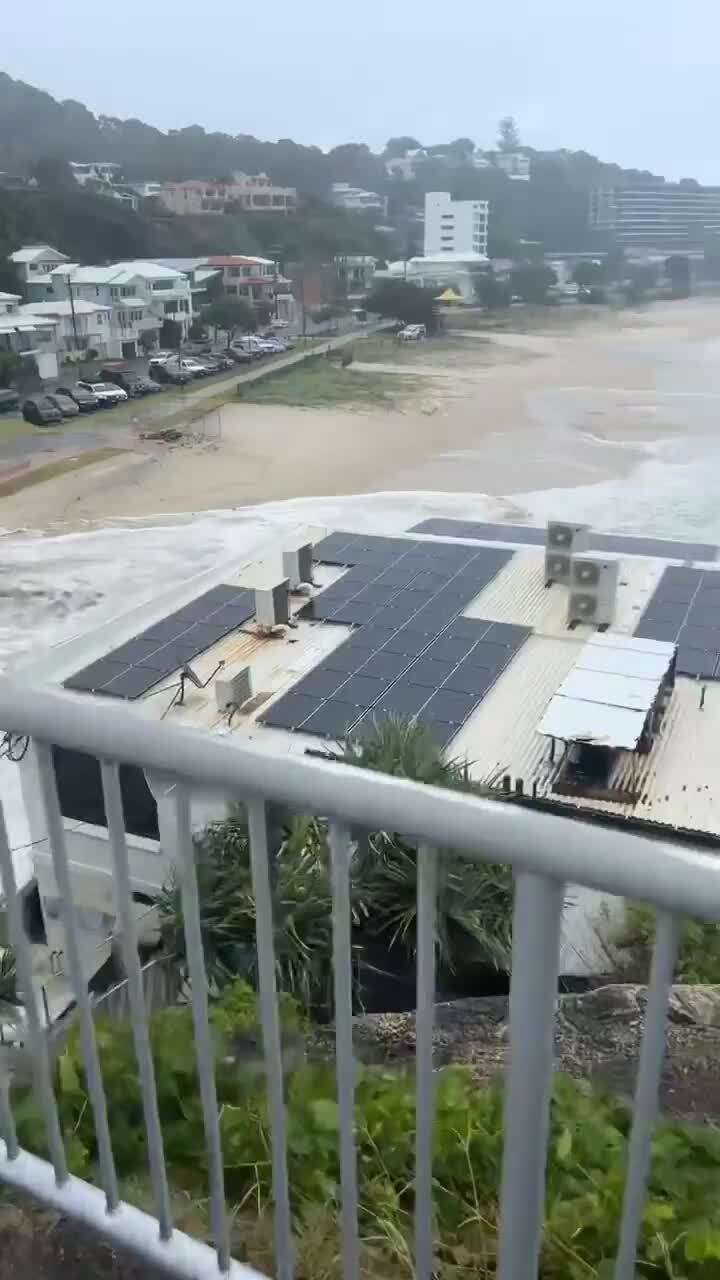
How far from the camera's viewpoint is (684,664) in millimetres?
8445

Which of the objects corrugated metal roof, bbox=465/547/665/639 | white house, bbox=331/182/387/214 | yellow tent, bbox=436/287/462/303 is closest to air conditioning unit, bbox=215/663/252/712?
corrugated metal roof, bbox=465/547/665/639

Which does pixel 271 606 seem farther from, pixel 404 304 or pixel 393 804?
pixel 404 304

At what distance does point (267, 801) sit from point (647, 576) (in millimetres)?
10257

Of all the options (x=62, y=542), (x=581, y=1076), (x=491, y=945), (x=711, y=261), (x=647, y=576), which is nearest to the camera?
(x=581, y=1076)

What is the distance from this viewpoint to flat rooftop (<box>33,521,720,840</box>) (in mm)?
7070

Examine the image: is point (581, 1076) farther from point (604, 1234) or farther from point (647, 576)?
point (647, 576)

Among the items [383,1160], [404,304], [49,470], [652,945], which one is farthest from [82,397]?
[652,945]

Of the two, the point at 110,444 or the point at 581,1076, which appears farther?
the point at 110,444

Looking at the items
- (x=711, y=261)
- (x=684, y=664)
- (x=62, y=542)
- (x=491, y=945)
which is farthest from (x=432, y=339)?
(x=491, y=945)

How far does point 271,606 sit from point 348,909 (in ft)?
27.6

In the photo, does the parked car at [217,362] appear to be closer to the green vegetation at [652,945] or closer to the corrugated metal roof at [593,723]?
the corrugated metal roof at [593,723]

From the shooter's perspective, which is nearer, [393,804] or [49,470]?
[393,804]

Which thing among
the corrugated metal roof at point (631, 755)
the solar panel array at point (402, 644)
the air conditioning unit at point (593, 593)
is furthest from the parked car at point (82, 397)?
the corrugated metal roof at point (631, 755)

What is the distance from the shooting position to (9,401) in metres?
32.4
